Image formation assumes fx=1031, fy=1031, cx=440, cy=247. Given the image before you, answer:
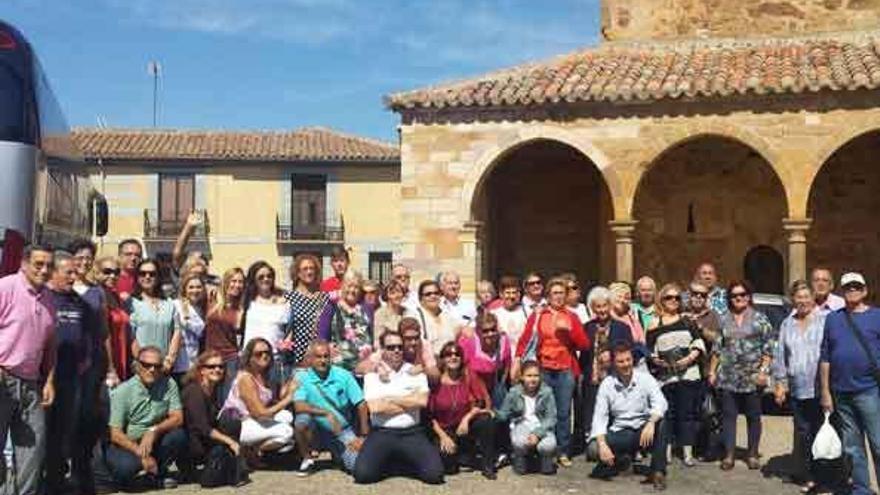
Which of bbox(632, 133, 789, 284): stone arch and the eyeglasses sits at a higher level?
bbox(632, 133, 789, 284): stone arch

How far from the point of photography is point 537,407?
7.59 meters

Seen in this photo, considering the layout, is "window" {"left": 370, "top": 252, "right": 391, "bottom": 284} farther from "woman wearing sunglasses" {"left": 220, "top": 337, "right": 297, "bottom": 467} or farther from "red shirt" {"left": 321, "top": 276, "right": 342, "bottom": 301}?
"woman wearing sunglasses" {"left": 220, "top": 337, "right": 297, "bottom": 467}

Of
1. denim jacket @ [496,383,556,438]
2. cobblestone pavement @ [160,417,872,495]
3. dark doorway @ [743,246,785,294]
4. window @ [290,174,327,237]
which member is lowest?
cobblestone pavement @ [160,417,872,495]

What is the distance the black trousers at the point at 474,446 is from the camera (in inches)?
295

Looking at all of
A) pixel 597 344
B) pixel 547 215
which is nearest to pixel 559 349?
pixel 597 344

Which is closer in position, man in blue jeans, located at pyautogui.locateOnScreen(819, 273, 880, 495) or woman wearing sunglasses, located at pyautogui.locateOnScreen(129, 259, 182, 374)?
man in blue jeans, located at pyautogui.locateOnScreen(819, 273, 880, 495)

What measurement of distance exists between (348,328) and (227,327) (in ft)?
2.91

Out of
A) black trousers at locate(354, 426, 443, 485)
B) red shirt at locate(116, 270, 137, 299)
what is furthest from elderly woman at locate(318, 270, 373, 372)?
red shirt at locate(116, 270, 137, 299)

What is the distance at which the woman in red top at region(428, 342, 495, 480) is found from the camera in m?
7.51

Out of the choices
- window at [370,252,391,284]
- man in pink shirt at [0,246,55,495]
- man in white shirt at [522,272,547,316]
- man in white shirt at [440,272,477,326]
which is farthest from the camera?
window at [370,252,391,284]

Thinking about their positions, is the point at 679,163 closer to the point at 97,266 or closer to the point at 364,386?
the point at 364,386

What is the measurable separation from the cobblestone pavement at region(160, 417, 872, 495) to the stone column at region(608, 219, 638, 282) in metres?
5.56

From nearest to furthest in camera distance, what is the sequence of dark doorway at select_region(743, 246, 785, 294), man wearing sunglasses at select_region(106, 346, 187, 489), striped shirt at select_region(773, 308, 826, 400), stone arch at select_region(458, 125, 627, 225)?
1. man wearing sunglasses at select_region(106, 346, 187, 489)
2. striped shirt at select_region(773, 308, 826, 400)
3. stone arch at select_region(458, 125, 627, 225)
4. dark doorway at select_region(743, 246, 785, 294)

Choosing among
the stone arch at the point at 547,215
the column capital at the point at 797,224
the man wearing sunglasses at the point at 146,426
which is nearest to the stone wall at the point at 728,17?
the stone arch at the point at 547,215
